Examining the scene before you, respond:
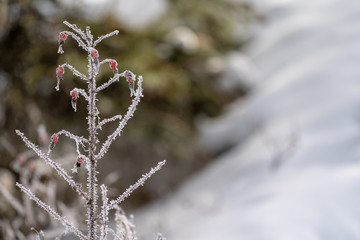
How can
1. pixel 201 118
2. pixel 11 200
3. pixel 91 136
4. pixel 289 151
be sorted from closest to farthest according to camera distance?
1. pixel 91 136
2. pixel 11 200
3. pixel 289 151
4. pixel 201 118

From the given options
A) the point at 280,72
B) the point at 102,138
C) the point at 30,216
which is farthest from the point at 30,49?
the point at 280,72

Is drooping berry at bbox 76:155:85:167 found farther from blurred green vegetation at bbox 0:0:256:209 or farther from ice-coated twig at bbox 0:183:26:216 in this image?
blurred green vegetation at bbox 0:0:256:209

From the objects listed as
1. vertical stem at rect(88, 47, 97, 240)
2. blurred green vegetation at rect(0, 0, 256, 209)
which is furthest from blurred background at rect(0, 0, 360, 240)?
vertical stem at rect(88, 47, 97, 240)

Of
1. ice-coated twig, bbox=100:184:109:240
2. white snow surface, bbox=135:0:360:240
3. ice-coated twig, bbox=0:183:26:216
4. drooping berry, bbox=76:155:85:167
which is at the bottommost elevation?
ice-coated twig, bbox=100:184:109:240

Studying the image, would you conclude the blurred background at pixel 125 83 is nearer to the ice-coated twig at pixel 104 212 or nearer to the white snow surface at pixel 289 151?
the white snow surface at pixel 289 151

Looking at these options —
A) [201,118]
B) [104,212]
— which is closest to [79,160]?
[104,212]

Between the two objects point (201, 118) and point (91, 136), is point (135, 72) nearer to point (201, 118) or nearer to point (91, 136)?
point (201, 118)
